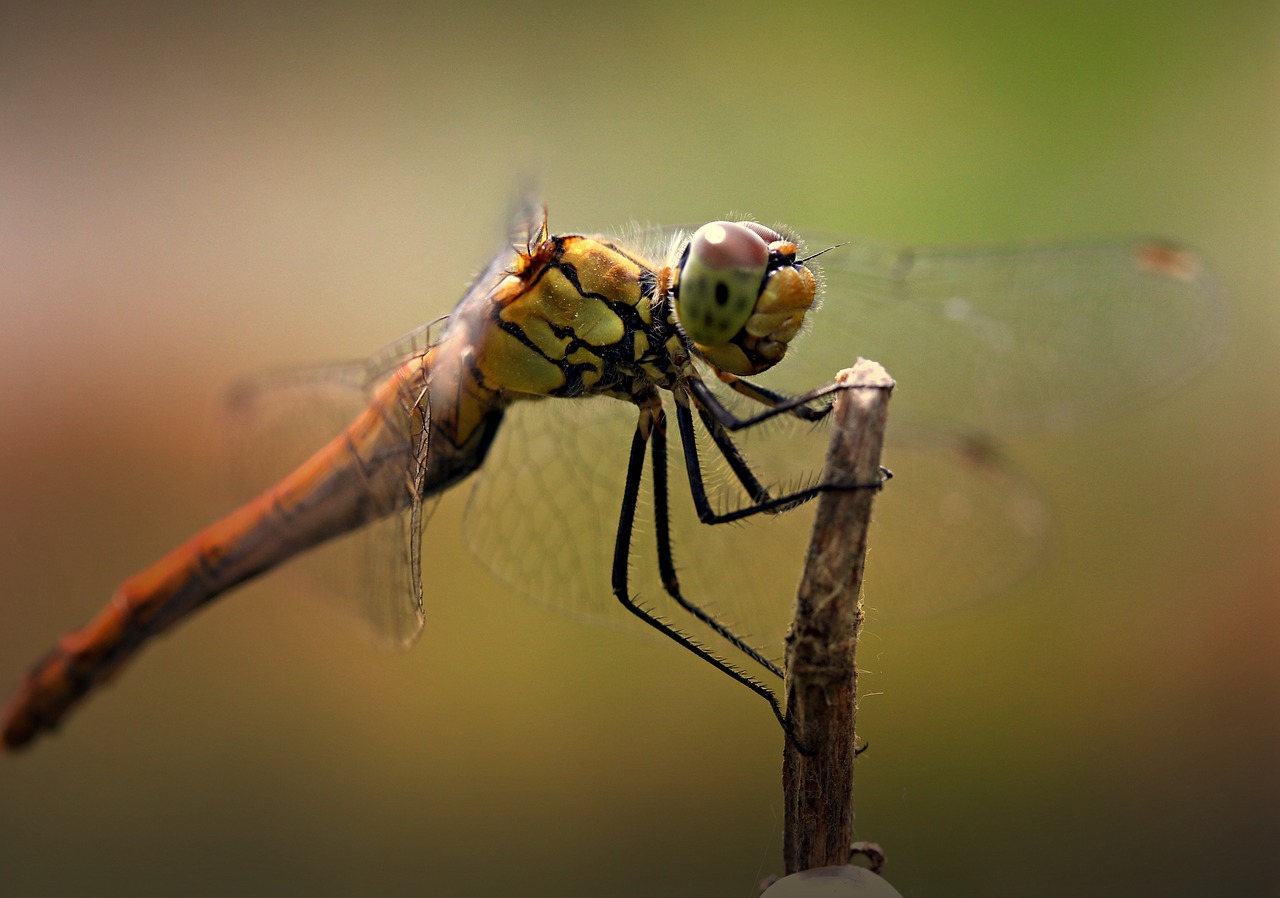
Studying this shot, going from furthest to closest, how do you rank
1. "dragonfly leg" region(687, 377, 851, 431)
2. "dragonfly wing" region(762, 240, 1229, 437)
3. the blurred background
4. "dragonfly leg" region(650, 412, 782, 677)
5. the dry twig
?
the blurred background, "dragonfly wing" region(762, 240, 1229, 437), "dragonfly leg" region(650, 412, 782, 677), "dragonfly leg" region(687, 377, 851, 431), the dry twig

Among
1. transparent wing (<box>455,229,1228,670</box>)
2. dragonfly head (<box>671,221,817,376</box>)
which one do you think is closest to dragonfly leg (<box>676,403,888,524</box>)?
dragonfly head (<box>671,221,817,376</box>)

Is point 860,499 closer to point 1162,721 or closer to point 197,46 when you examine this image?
point 1162,721

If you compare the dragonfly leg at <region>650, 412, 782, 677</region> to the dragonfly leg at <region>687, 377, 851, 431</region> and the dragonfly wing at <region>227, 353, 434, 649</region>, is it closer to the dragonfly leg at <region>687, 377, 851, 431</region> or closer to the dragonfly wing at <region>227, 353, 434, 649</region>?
the dragonfly leg at <region>687, 377, 851, 431</region>

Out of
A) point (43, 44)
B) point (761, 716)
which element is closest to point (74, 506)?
point (43, 44)

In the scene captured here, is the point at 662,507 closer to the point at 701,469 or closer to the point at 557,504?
the point at 701,469

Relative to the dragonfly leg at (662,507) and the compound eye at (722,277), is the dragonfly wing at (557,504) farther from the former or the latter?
the compound eye at (722,277)

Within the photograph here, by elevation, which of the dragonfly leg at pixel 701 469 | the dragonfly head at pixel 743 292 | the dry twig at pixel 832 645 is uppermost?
the dragonfly head at pixel 743 292

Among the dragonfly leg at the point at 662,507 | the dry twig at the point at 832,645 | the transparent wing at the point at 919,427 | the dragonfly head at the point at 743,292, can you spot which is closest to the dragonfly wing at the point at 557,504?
the transparent wing at the point at 919,427

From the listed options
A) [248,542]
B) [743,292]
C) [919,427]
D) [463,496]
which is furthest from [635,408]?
[463,496]
